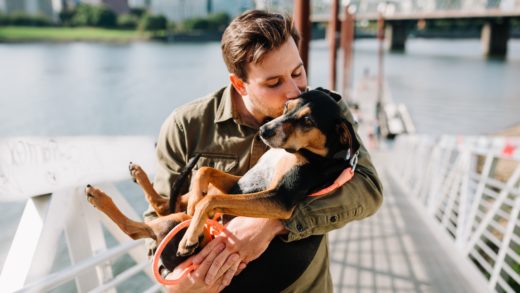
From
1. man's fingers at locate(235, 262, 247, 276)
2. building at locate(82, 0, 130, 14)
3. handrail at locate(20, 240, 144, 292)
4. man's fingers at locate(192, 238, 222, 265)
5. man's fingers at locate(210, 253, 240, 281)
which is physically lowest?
handrail at locate(20, 240, 144, 292)

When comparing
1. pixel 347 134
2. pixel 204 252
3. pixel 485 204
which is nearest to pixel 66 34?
pixel 485 204

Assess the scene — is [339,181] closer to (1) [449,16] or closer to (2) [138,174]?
(2) [138,174]

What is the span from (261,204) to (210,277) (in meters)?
0.30

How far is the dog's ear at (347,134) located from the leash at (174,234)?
19.4 inches

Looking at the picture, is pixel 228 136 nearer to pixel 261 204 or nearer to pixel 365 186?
pixel 261 204

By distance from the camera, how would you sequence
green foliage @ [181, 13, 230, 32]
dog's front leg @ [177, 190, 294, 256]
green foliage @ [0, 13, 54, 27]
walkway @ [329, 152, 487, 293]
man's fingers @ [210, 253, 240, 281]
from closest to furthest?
dog's front leg @ [177, 190, 294, 256] → man's fingers @ [210, 253, 240, 281] → walkway @ [329, 152, 487, 293] → green foliage @ [0, 13, 54, 27] → green foliage @ [181, 13, 230, 32]

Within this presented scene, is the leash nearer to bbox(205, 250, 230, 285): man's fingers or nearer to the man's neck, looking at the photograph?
bbox(205, 250, 230, 285): man's fingers

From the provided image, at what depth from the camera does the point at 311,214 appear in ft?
5.09

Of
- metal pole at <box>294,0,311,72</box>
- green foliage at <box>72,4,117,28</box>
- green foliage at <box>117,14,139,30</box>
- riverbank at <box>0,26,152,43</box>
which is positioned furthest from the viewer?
green foliage at <box>117,14,139,30</box>

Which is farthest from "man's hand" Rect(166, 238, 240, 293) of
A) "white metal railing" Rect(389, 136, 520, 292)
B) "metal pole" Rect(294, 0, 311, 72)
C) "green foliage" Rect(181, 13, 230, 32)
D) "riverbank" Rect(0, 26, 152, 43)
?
"green foliage" Rect(181, 13, 230, 32)

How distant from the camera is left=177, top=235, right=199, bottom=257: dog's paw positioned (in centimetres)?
144

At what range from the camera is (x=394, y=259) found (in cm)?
367

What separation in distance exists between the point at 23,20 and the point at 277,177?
54.3 meters

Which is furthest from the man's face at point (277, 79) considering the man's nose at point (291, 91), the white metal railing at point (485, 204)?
the white metal railing at point (485, 204)
